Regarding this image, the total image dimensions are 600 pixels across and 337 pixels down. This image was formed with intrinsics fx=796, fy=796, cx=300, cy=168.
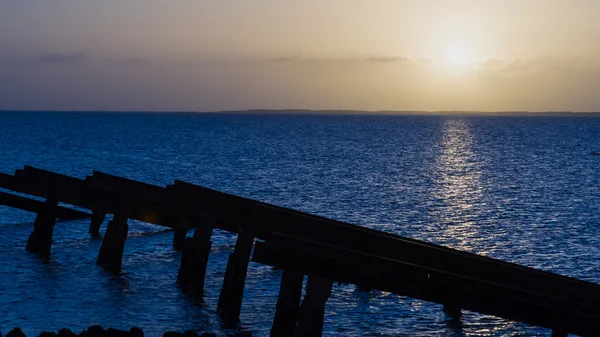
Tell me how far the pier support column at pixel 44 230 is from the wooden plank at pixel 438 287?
13.0 metres

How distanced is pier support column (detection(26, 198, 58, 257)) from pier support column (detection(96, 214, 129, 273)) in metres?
2.83

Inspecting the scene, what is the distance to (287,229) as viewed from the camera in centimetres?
1677

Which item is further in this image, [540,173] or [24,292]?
[540,173]

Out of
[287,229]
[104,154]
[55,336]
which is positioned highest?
[287,229]

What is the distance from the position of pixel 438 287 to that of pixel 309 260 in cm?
206

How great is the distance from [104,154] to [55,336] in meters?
85.5

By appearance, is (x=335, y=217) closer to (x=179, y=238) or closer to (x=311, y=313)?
(x=179, y=238)

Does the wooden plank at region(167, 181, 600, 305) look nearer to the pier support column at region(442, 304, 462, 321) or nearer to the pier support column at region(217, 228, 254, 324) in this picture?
the pier support column at region(217, 228, 254, 324)

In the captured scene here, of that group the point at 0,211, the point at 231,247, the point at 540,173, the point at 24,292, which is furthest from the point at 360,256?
the point at 540,173

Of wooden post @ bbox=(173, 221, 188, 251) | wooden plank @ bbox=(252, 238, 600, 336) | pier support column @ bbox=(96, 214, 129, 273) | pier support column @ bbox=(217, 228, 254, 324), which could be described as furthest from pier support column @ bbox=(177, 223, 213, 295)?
wooden plank @ bbox=(252, 238, 600, 336)

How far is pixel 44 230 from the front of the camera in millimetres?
24422

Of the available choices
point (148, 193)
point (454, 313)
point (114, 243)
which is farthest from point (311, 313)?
point (114, 243)

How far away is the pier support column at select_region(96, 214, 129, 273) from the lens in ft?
69.2

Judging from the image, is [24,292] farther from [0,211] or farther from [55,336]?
[0,211]
